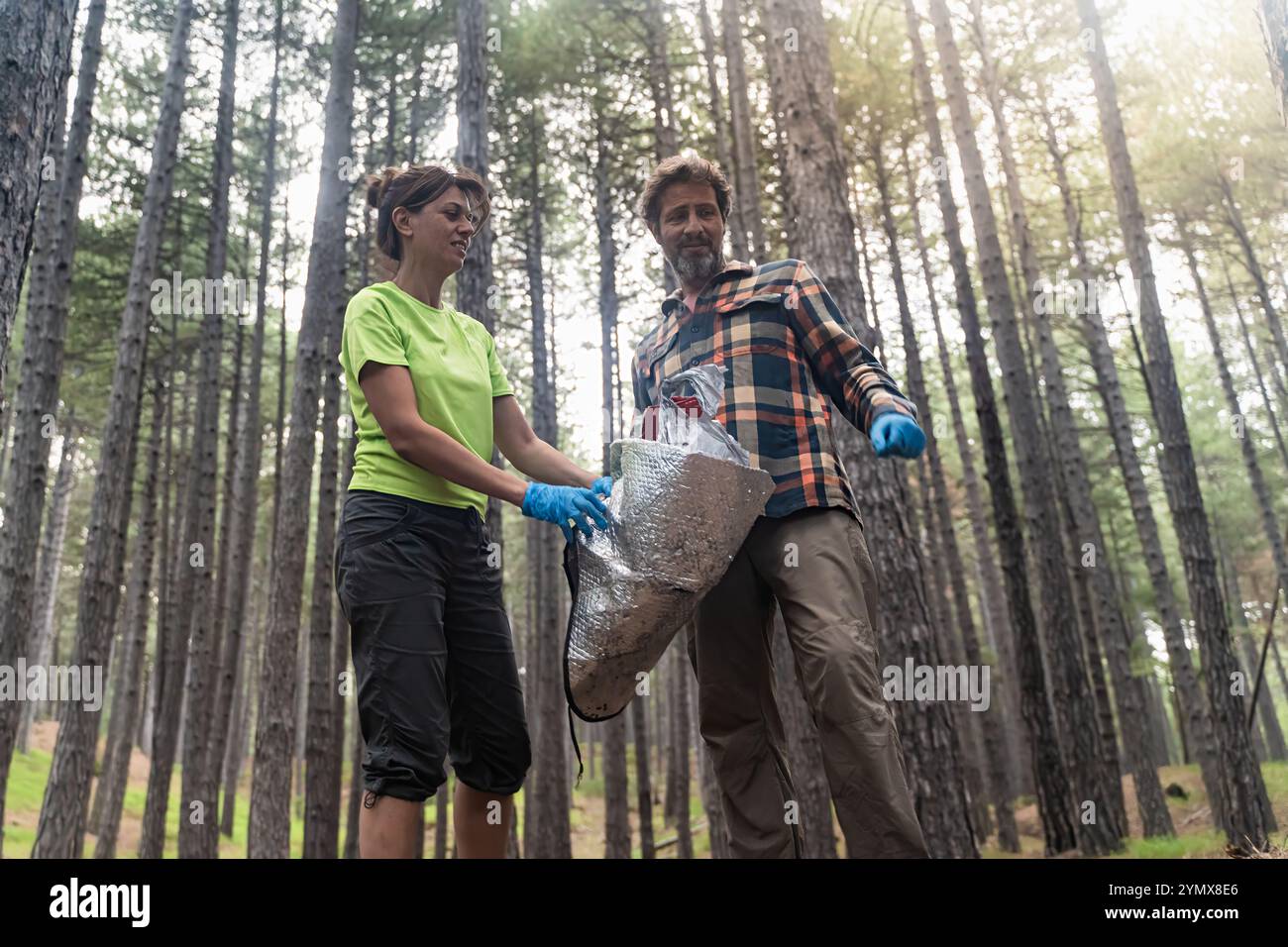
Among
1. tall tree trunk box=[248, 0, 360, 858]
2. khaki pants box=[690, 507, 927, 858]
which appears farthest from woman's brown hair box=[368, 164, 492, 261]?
tall tree trunk box=[248, 0, 360, 858]

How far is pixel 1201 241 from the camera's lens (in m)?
14.5

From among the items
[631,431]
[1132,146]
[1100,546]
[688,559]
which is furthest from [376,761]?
[1132,146]

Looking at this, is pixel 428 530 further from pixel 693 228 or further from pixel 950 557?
pixel 950 557

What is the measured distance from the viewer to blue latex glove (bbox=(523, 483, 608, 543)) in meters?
2.26

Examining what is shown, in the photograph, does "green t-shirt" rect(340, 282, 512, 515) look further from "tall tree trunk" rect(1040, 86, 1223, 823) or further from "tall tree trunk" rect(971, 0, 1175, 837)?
"tall tree trunk" rect(1040, 86, 1223, 823)

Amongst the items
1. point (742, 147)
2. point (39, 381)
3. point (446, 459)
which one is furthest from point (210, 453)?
point (446, 459)

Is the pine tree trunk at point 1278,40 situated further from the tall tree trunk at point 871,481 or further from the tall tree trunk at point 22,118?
the tall tree trunk at point 22,118

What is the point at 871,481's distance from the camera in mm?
4926

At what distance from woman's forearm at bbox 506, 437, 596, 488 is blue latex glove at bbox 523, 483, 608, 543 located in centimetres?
27

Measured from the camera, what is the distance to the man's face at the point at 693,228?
2779 mm

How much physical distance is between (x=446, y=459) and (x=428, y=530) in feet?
0.75

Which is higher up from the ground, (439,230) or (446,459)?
(439,230)

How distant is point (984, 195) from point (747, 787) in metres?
7.45
